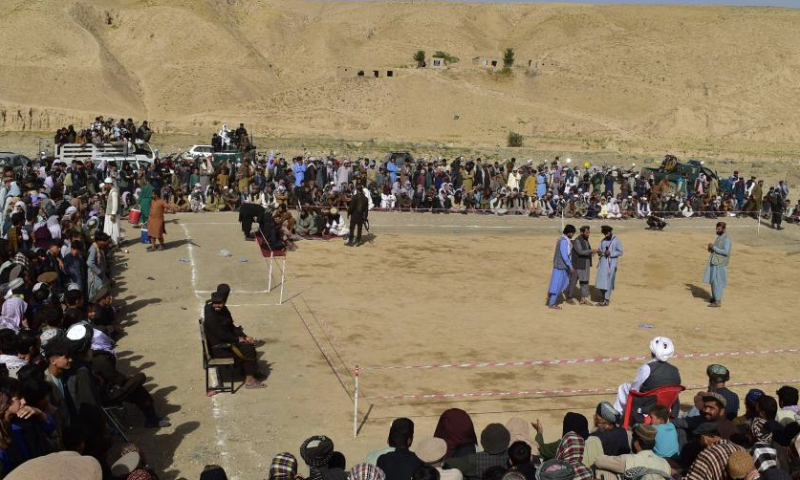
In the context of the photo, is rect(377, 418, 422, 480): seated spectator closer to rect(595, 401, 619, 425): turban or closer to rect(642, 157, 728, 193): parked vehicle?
rect(595, 401, 619, 425): turban

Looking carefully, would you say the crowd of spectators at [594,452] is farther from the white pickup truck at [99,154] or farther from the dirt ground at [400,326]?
the white pickup truck at [99,154]

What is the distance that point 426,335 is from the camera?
13570 millimetres

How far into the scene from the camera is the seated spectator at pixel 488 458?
6680 millimetres

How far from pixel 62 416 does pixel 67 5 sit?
77994 millimetres

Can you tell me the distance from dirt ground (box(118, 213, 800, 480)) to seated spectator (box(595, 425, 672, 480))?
313cm

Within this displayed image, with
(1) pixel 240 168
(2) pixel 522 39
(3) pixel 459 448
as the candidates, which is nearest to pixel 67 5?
(2) pixel 522 39

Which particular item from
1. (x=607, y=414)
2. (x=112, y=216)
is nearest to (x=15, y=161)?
(x=112, y=216)

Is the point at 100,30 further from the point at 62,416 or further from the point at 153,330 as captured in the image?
the point at 62,416

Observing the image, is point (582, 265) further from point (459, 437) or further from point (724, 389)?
point (459, 437)

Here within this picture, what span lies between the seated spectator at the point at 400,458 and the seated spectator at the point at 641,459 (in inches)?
61.2

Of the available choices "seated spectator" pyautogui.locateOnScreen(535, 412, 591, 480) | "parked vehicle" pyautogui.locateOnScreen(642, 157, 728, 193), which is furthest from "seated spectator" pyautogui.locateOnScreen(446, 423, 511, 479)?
"parked vehicle" pyautogui.locateOnScreen(642, 157, 728, 193)

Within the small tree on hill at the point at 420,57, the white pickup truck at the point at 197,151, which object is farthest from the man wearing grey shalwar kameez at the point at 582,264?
the small tree on hill at the point at 420,57

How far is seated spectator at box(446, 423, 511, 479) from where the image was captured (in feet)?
21.9

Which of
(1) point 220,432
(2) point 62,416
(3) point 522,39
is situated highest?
(3) point 522,39
